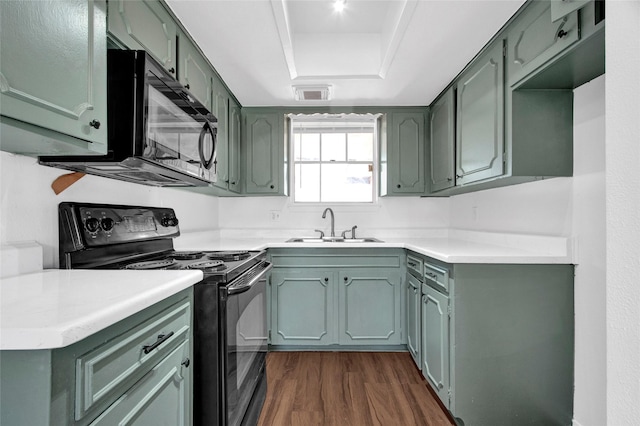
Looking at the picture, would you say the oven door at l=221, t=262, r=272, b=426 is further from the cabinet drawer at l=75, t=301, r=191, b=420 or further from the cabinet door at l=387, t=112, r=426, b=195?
the cabinet door at l=387, t=112, r=426, b=195

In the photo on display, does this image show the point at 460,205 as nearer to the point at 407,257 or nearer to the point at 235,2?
the point at 407,257

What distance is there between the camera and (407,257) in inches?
99.0

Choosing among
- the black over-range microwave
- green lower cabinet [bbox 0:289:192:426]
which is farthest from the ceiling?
green lower cabinet [bbox 0:289:192:426]

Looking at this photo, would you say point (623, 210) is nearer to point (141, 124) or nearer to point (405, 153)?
point (141, 124)

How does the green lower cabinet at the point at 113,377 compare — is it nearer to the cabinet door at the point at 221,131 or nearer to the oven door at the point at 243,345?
the oven door at the point at 243,345

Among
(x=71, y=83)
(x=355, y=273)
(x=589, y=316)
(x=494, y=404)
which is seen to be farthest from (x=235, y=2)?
(x=494, y=404)

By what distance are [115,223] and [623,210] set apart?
1767 millimetres

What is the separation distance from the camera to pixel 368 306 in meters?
2.57

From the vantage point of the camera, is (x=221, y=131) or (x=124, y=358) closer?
(x=124, y=358)

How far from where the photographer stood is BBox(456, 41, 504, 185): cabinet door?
178 cm

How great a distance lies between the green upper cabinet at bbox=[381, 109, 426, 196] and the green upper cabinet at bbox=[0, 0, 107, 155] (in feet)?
7.64

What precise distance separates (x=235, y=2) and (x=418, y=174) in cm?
204

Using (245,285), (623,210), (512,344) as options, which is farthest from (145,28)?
(512,344)

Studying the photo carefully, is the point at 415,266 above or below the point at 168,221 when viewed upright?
below
